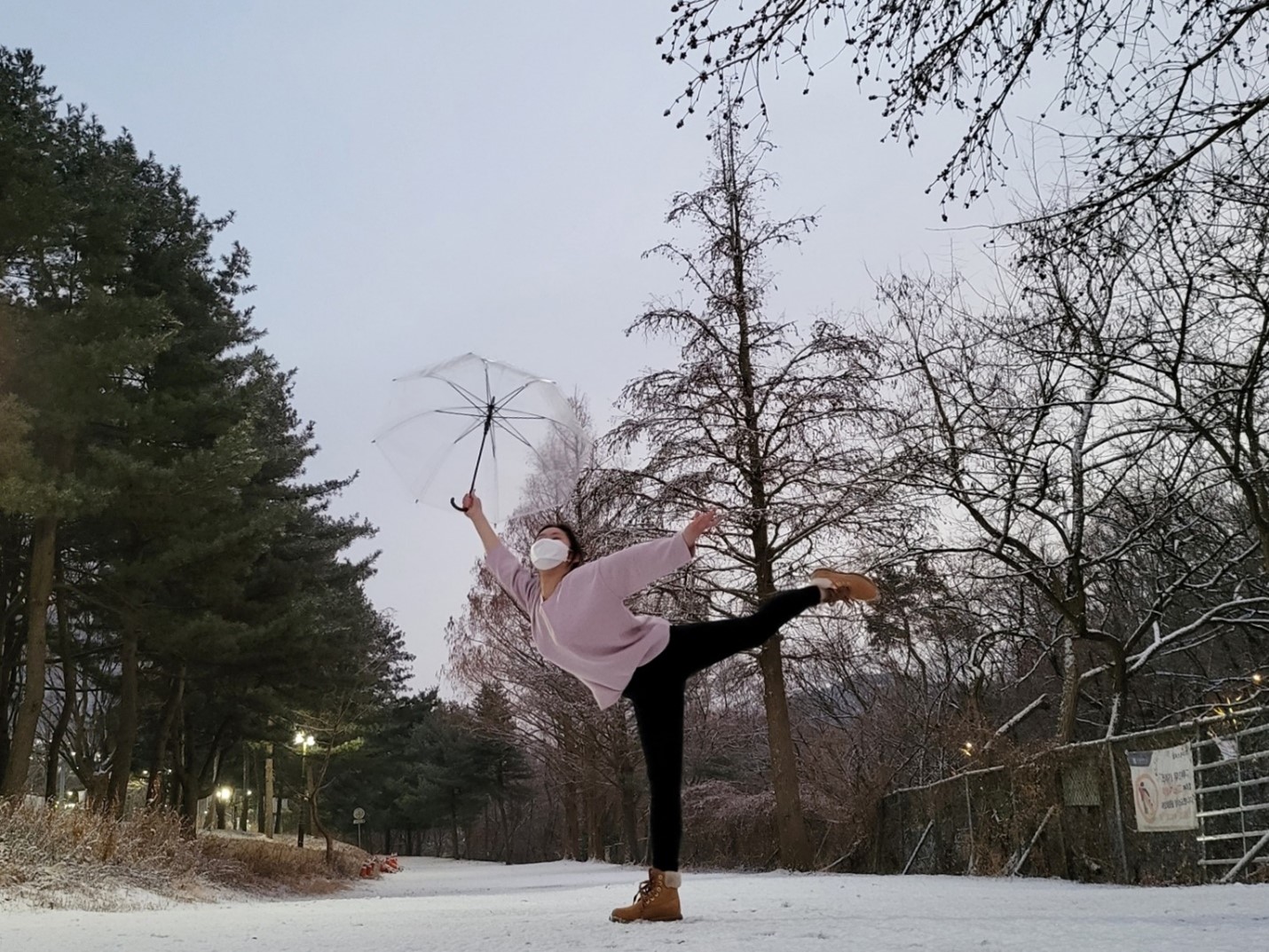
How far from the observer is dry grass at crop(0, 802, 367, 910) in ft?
30.0

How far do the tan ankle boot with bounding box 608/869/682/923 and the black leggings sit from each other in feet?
0.21

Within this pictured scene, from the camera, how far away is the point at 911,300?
14.6 meters

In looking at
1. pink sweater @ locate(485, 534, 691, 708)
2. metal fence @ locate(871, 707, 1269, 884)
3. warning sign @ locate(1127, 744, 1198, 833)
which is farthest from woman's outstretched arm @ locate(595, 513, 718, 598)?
warning sign @ locate(1127, 744, 1198, 833)

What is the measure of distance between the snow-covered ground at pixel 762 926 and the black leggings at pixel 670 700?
1.52ft

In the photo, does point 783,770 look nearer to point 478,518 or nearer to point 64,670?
point 478,518

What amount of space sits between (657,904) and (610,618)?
136 centimetres

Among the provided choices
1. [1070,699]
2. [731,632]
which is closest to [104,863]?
[731,632]

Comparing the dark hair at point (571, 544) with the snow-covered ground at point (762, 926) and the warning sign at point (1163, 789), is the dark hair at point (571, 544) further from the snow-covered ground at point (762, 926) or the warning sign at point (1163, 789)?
the warning sign at point (1163, 789)

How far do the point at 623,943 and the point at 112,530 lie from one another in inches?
681

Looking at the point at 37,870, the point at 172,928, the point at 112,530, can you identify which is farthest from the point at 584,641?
the point at 112,530

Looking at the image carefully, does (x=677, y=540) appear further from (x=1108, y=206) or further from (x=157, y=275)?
(x=157, y=275)

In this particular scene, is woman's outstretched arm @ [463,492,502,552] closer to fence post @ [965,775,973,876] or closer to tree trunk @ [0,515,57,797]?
fence post @ [965,775,973,876]

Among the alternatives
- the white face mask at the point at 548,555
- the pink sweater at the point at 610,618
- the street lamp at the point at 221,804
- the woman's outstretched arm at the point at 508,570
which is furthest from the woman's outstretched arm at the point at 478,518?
the street lamp at the point at 221,804

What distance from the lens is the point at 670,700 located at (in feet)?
15.9
